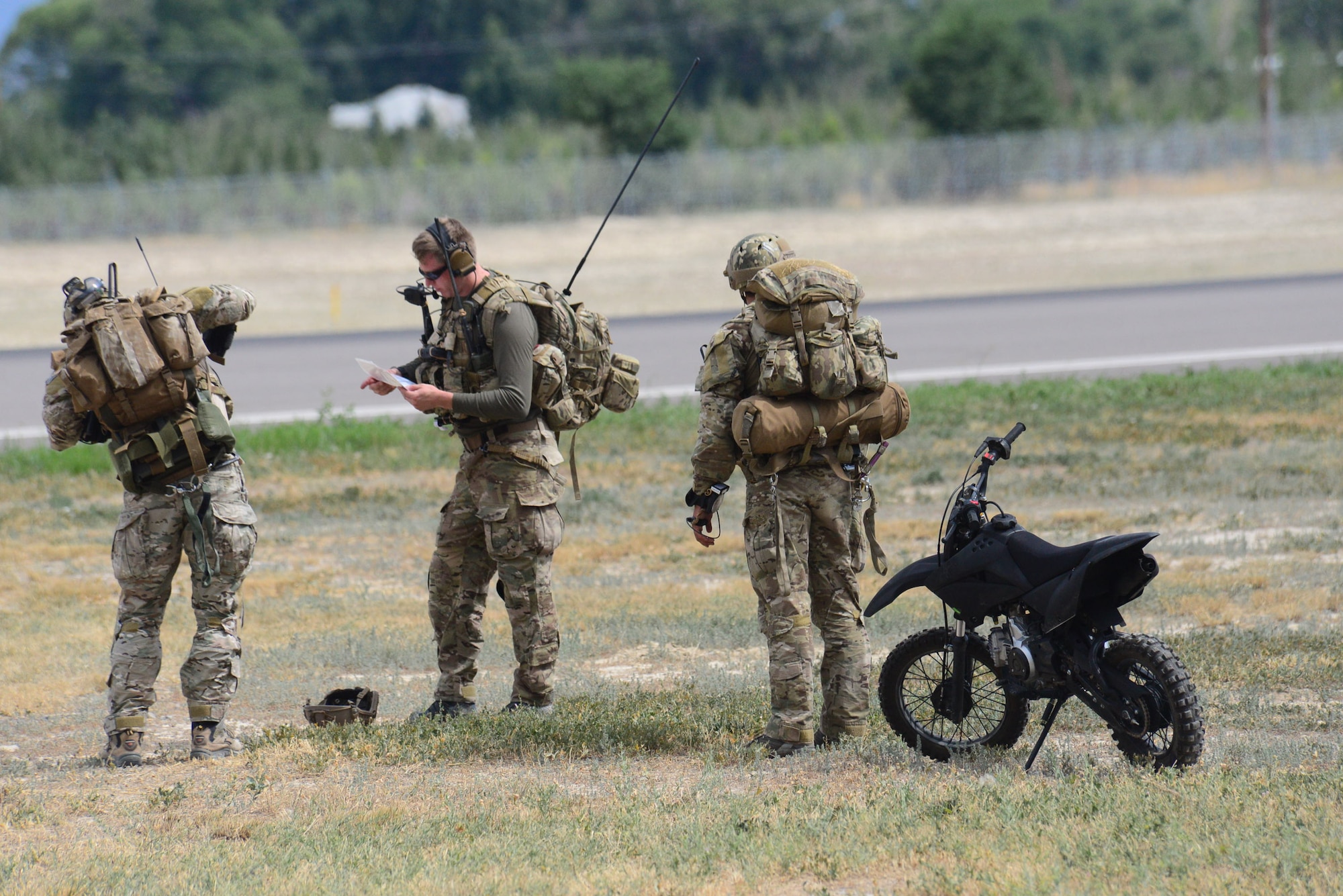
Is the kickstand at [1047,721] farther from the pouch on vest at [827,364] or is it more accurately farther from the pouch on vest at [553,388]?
the pouch on vest at [553,388]

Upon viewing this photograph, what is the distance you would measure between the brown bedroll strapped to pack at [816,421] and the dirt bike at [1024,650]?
0.40m

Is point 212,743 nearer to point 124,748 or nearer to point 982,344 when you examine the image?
point 124,748

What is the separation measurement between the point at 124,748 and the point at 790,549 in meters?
2.94

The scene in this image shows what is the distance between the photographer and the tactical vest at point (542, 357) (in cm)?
653

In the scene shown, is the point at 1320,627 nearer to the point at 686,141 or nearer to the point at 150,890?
the point at 150,890

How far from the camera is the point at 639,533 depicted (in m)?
11.4

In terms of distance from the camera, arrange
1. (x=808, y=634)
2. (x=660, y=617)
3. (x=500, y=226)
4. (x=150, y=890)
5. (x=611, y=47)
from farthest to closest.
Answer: (x=611, y=47), (x=500, y=226), (x=660, y=617), (x=808, y=634), (x=150, y=890)

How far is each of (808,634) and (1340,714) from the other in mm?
2278

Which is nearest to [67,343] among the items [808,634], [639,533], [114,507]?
[808,634]

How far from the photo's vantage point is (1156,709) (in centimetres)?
531

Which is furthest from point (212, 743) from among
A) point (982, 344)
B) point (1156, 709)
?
point (982, 344)

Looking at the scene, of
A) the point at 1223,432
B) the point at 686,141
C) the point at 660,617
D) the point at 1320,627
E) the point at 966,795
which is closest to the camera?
the point at 966,795

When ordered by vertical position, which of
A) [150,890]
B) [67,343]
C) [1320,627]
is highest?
[67,343]

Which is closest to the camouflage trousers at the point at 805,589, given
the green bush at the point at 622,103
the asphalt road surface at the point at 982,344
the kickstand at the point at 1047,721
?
the kickstand at the point at 1047,721
